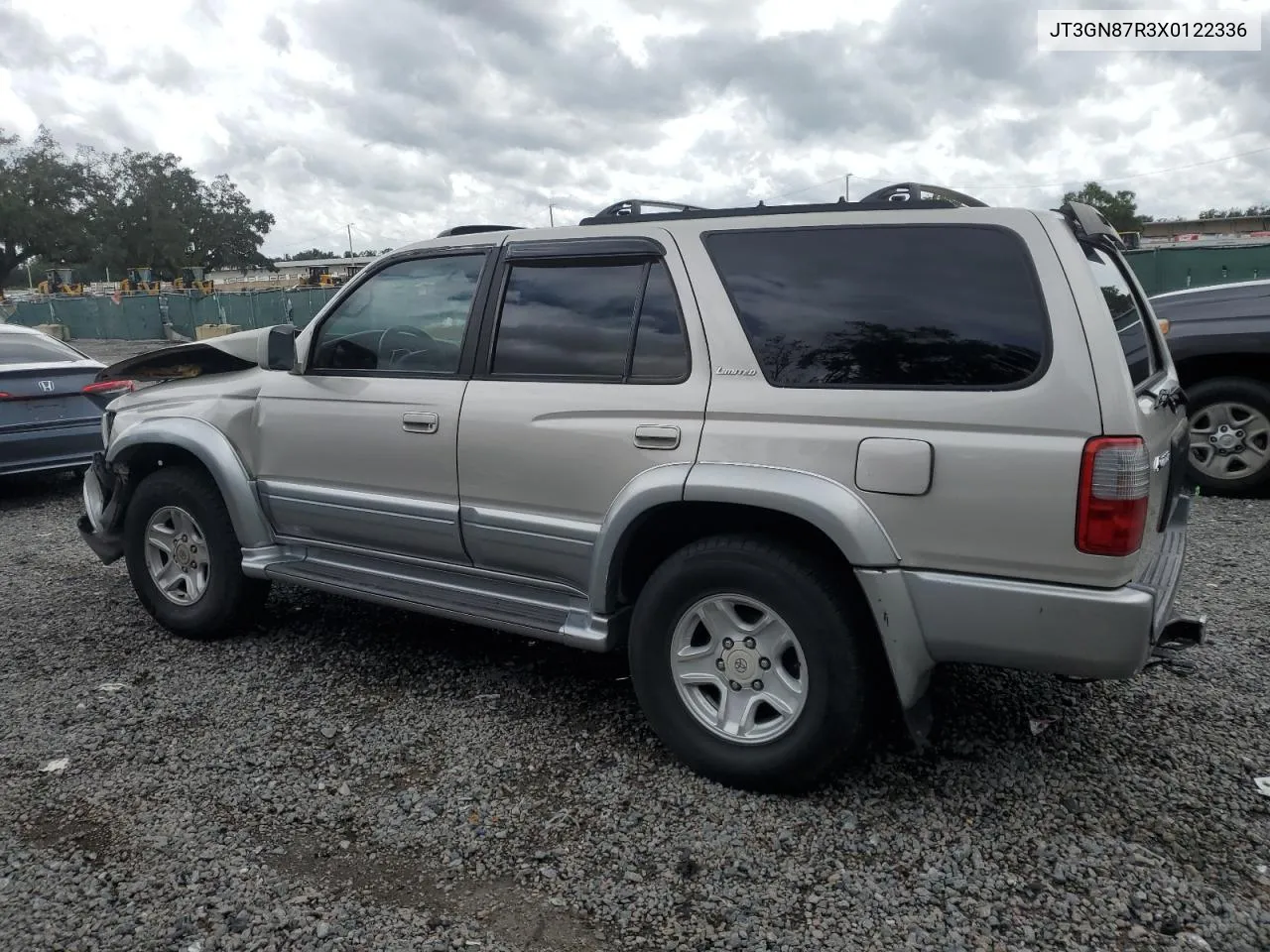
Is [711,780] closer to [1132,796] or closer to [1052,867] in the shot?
[1052,867]

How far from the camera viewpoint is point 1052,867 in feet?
9.00

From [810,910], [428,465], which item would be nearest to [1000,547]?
[810,910]

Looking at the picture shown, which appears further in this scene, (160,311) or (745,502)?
(160,311)

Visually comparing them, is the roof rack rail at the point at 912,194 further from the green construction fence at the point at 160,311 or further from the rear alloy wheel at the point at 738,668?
the green construction fence at the point at 160,311

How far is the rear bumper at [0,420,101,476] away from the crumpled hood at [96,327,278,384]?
3.32 metres

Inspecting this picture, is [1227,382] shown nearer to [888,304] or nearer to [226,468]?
[888,304]

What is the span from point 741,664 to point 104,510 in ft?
11.5

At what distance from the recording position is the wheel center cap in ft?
10.2

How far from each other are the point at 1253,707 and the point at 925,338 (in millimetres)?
2108

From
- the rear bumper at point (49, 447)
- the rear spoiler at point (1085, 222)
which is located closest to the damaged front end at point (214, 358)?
the rear spoiler at point (1085, 222)

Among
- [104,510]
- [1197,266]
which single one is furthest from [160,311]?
[104,510]

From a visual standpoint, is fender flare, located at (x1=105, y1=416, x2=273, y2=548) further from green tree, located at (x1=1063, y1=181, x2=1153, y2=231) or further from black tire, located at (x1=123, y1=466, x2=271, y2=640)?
green tree, located at (x1=1063, y1=181, x2=1153, y2=231)

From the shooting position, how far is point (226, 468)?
4.32m

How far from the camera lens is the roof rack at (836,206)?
3.08m
